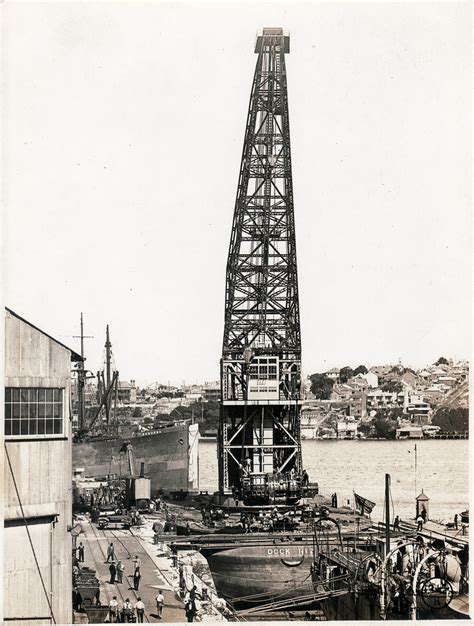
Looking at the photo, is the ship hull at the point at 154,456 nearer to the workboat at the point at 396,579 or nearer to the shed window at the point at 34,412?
the workboat at the point at 396,579

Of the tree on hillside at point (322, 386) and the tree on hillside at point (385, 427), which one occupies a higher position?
the tree on hillside at point (322, 386)

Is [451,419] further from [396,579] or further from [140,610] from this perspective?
[140,610]

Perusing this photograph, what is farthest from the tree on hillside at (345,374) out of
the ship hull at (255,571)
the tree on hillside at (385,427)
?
the ship hull at (255,571)

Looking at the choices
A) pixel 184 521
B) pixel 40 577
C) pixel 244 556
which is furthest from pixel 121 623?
pixel 184 521

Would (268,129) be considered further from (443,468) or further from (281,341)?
(443,468)

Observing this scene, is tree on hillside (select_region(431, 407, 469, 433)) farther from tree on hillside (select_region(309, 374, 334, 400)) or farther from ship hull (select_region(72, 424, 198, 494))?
ship hull (select_region(72, 424, 198, 494))

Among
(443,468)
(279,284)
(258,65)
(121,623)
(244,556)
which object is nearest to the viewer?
(121,623)

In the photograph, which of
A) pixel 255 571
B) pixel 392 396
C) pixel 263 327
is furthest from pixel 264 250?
pixel 392 396
